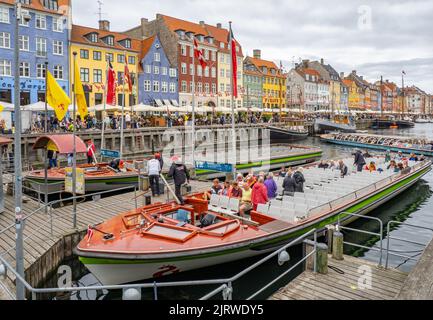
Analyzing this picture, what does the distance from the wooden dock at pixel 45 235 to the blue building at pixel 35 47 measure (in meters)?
30.5

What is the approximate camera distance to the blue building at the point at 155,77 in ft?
191

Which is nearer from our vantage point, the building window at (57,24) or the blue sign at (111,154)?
the blue sign at (111,154)

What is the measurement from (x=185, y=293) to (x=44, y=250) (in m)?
4.04

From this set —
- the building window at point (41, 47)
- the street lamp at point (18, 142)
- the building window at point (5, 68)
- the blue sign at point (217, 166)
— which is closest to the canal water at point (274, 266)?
the street lamp at point (18, 142)

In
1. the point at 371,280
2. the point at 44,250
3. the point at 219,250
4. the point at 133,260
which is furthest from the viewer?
the point at 44,250

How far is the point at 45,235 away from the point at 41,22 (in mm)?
40215

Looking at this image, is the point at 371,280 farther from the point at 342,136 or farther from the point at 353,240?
the point at 342,136

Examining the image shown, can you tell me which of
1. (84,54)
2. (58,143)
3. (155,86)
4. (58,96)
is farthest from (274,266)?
(155,86)

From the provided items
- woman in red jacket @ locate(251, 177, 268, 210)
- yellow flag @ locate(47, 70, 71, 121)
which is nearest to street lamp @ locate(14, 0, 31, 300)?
yellow flag @ locate(47, 70, 71, 121)

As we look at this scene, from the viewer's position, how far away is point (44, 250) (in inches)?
437

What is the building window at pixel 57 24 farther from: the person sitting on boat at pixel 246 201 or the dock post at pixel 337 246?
the dock post at pixel 337 246

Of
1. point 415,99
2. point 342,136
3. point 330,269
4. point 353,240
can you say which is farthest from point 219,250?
point 415,99

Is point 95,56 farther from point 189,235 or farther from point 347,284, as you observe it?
point 347,284

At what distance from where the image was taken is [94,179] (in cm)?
2050
